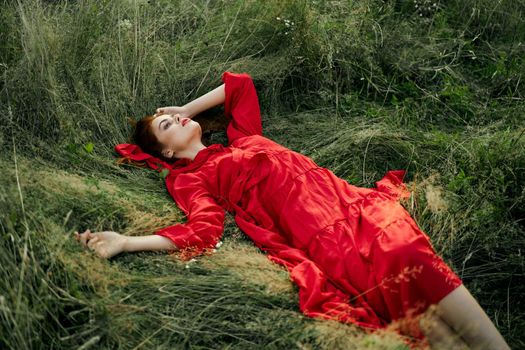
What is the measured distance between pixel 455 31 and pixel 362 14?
901 millimetres

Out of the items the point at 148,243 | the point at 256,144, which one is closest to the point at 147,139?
the point at 256,144

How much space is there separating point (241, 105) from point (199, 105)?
1.00 ft

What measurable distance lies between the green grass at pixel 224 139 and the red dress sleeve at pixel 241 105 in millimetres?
248

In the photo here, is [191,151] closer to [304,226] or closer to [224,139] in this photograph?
[224,139]

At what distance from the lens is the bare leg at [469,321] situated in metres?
2.56

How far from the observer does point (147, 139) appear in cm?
389

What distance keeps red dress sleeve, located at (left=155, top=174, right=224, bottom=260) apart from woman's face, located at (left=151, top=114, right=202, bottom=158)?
283mm

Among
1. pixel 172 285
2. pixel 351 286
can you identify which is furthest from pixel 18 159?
pixel 351 286

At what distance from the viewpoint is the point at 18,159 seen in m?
3.24

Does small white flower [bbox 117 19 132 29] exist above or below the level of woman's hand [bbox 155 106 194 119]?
above

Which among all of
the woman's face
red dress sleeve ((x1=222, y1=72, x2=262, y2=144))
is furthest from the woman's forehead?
red dress sleeve ((x1=222, y1=72, x2=262, y2=144))

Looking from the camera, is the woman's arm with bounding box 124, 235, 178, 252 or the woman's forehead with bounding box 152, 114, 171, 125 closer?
the woman's arm with bounding box 124, 235, 178, 252

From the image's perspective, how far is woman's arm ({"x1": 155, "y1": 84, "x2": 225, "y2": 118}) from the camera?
406 cm

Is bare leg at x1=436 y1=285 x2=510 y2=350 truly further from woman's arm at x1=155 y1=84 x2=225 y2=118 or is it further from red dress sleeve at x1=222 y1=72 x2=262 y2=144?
woman's arm at x1=155 y1=84 x2=225 y2=118
